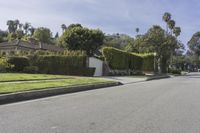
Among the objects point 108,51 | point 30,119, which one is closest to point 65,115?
point 30,119

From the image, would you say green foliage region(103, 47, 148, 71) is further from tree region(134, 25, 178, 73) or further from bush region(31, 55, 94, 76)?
tree region(134, 25, 178, 73)

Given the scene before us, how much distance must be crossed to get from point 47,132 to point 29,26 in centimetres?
12618

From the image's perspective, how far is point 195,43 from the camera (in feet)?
476

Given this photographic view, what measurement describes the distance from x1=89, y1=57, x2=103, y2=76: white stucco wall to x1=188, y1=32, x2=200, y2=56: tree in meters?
110

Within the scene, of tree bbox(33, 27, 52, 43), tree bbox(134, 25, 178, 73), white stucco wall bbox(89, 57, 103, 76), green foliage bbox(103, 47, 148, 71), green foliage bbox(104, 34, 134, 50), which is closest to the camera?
white stucco wall bbox(89, 57, 103, 76)

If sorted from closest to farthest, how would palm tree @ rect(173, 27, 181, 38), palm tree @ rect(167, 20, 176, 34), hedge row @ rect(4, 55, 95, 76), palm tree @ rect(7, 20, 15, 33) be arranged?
hedge row @ rect(4, 55, 95, 76), palm tree @ rect(167, 20, 176, 34), palm tree @ rect(173, 27, 181, 38), palm tree @ rect(7, 20, 15, 33)

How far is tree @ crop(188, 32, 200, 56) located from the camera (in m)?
145

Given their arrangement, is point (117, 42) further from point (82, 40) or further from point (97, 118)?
point (97, 118)

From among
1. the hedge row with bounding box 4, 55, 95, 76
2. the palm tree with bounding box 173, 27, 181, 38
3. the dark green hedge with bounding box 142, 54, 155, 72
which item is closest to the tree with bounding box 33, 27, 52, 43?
the palm tree with bounding box 173, 27, 181, 38

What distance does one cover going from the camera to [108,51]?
4416cm

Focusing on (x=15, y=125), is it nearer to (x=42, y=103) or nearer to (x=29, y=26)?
(x=42, y=103)

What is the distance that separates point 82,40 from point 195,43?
9080cm

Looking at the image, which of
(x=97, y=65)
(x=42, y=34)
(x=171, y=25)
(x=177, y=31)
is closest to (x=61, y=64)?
(x=97, y=65)

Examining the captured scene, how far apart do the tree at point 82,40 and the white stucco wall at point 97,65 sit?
22.2m
